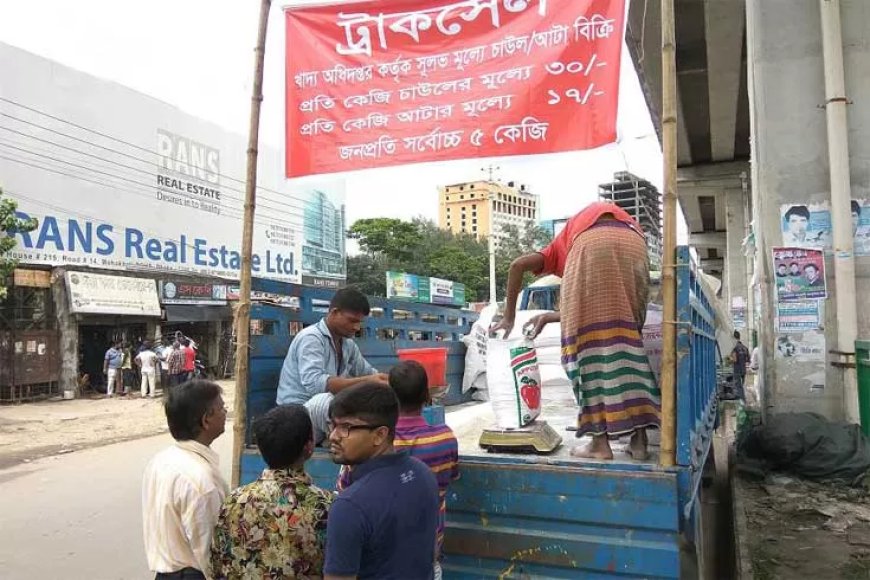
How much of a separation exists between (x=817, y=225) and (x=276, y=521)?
521 centimetres

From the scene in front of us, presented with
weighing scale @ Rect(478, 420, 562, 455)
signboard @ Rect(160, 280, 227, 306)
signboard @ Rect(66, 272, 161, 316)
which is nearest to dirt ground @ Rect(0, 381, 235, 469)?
signboard @ Rect(66, 272, 161, 316)

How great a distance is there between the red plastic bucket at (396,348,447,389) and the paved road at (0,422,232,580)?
2.27 m

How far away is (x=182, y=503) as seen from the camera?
77.5 inches

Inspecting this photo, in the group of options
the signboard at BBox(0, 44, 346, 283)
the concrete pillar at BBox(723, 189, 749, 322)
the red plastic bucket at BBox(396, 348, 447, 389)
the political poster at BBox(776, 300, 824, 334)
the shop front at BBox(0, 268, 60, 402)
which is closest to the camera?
the red plastic bucket at BBox(396, 348, 447, 389)

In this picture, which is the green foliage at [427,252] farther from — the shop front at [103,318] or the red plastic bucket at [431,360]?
the red plastic bucket at [431,360]

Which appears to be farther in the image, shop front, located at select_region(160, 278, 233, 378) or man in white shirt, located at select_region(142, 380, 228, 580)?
shop front, located at select_region(160, 278, 233, 378)

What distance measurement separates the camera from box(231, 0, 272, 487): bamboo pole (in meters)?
3.03

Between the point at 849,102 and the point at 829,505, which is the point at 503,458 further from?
the point at 849,102

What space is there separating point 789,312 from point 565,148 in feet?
11.9

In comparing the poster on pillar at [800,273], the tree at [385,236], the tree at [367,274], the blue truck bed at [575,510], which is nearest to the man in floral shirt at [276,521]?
the blue truck bed at [575,510]

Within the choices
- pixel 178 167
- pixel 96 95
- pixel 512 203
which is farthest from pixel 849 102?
pixel 512 203

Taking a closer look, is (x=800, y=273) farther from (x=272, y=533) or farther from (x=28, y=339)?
(x=28, y=339)

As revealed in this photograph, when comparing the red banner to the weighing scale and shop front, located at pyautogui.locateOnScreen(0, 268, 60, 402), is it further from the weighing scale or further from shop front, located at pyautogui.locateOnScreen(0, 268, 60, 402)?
shop front, located at pyautogui.locateOnScreen(0, 268, 60, 402)

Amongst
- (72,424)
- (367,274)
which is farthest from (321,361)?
(367,274)
